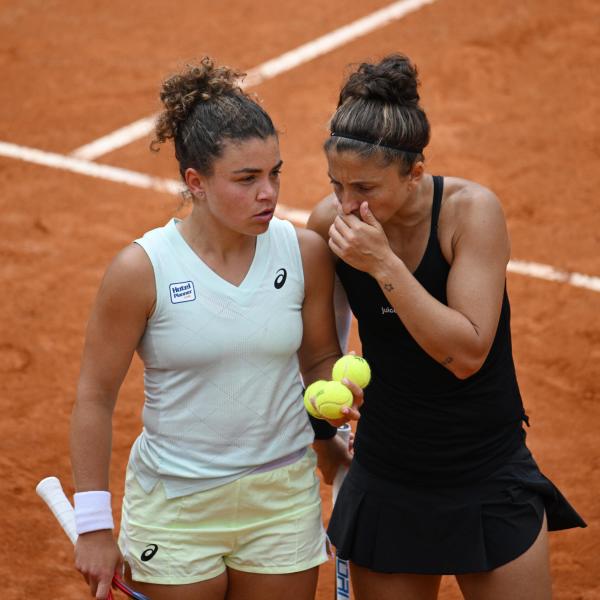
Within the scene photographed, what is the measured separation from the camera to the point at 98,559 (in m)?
3.94

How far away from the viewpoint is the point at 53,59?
11812 mm

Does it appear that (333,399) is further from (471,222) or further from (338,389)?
(471,222)

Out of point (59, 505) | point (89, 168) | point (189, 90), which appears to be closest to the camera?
point (189, 90)

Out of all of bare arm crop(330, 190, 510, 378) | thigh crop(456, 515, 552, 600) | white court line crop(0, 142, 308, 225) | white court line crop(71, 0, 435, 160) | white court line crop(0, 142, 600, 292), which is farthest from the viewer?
white court line crop(71, 0, 435, 160)

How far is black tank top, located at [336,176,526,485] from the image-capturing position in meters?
4.05

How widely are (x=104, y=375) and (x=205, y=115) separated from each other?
0.94 meters

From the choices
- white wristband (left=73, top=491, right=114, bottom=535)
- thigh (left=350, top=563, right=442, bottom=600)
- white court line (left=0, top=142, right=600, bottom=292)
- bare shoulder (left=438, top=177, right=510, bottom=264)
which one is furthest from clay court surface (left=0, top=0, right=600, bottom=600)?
bare shoulder (left=438, top=177, right=510, bottom=264)

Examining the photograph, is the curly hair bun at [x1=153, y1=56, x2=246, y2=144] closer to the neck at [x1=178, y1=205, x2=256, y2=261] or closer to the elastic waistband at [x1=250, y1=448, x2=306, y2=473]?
the neck at [x1=178, y1=205, x2=256, y2=261]

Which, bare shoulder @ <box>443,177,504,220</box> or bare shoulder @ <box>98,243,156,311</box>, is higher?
bare shoulder @ <box>443,177,504,220</box>

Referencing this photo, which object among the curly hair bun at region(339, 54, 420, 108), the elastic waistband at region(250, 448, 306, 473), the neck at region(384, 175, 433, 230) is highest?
the curly hair bun at region(339, 54, 420, 108)

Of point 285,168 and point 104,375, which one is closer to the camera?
point 104,375

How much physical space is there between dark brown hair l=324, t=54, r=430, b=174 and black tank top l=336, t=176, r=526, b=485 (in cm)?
22

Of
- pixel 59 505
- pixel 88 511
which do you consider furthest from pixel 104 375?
pixel 59 505

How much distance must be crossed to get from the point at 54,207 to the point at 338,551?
5.96 metres
